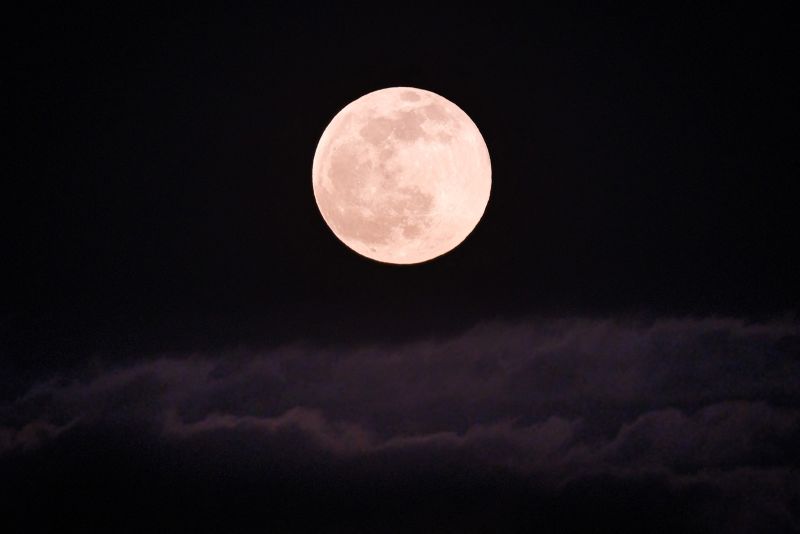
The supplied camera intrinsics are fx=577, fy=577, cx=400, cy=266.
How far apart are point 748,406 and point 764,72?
9.75ft

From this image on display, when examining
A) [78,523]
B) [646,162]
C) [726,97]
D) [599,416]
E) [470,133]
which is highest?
[726,97]

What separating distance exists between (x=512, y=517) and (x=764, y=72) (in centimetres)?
461

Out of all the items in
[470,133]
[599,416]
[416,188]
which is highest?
[470,133]

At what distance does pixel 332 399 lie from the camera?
5.33 m

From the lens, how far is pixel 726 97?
198 inches

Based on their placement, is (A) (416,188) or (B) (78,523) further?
(B) (78,523)

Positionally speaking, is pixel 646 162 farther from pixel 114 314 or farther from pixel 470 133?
pixel 114 314

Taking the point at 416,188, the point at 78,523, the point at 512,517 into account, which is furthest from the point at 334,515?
the point at 416,188

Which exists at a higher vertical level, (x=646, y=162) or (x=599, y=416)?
(x=646, y=162)

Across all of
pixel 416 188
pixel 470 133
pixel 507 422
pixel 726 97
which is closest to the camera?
pixel 416 188

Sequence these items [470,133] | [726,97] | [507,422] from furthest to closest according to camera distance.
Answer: [507,422] → [726,97] → [470,133]

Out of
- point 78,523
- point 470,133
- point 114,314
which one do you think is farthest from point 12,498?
point 470,133

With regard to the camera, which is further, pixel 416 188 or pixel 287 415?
pixel 287 415

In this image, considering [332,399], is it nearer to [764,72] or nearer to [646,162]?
[646,162]
